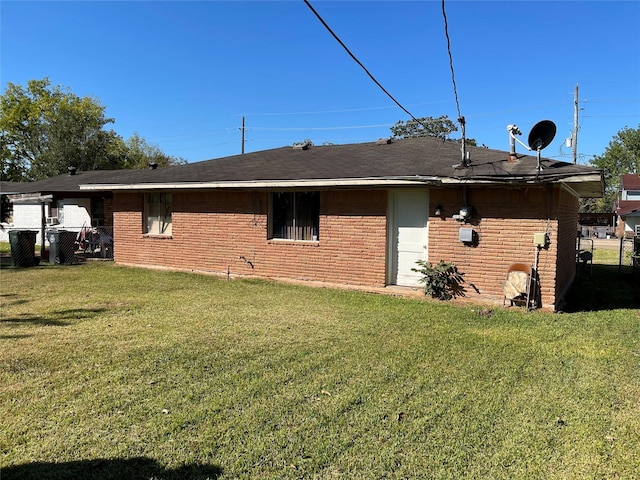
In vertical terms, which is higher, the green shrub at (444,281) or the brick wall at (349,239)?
the brick wall at (349,239)

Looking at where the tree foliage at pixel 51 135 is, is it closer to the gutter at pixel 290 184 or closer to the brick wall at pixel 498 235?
the gutter at pixel 290 184

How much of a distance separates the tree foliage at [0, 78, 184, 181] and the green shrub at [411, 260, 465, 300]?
3316cm

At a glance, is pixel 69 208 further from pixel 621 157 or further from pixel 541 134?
pixel 621 157

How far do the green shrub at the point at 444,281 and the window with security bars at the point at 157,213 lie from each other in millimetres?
7614

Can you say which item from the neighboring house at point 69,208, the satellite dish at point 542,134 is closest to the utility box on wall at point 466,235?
the satellite dish at point 542,134

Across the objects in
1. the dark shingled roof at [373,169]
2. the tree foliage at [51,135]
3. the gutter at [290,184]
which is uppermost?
the tree foliage at [51,135]

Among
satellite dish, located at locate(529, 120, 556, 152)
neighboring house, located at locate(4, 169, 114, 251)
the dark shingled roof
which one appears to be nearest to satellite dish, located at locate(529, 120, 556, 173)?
satellite dish, located at locate(529, 120, 556, 152)

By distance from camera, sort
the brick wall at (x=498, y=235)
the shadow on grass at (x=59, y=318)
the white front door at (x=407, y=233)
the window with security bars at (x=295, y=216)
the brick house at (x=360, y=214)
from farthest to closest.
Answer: the window with security bars at (x=295, y=216)
the white front door at (x=407, y=233)
the brick house at (x=360, y=214)
the brick wall at (x=498, y=235)
the shadow on grass at (x=59, y=318)

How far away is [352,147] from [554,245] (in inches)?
263

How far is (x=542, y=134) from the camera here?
7.97 m

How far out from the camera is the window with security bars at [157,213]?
41.5 feet

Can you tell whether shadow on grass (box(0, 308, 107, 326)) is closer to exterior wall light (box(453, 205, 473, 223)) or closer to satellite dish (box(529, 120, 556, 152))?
exterior wall light (box(453, 205, 473, 223))

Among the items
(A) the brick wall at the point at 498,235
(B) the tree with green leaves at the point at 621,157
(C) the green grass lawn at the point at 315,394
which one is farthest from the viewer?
(B) the tree with green leaves at the point at 621,157

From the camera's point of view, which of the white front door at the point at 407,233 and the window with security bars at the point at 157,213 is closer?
the white front door at the point at 407,233
